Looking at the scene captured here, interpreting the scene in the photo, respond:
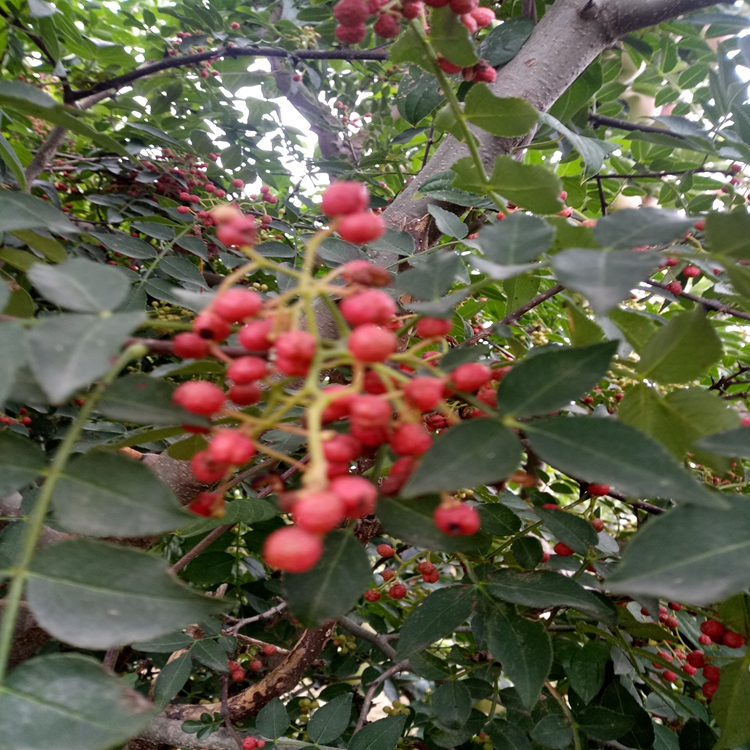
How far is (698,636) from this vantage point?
1.19m

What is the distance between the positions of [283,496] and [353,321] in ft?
0.54

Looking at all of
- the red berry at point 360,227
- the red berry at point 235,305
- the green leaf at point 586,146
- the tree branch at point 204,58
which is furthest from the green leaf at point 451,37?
the tree branch at point 204,58

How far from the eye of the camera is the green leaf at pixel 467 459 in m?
0.43

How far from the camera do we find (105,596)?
1.40 feet

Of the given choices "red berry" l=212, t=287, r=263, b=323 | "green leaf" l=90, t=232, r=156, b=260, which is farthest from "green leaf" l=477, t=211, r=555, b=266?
"green leaf" l=90, t=232, r=156, b=260

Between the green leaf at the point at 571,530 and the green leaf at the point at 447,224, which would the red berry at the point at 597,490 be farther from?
the green leaf at the point at 447,224

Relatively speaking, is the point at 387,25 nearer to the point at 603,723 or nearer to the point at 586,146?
the point at 586,146

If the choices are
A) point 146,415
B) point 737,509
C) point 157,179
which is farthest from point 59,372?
point 157,179

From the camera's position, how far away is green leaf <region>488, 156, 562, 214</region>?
70cm

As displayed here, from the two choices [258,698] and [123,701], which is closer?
[123,701]

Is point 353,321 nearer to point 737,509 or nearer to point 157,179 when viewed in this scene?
point 737,509

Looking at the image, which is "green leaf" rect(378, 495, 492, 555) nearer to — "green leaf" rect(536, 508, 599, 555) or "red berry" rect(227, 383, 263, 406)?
"red berry" rect(227, 383, 263, 406)

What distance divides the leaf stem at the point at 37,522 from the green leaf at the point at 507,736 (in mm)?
862

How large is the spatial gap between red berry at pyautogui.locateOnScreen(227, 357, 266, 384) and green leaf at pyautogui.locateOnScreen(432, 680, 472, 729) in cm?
75
